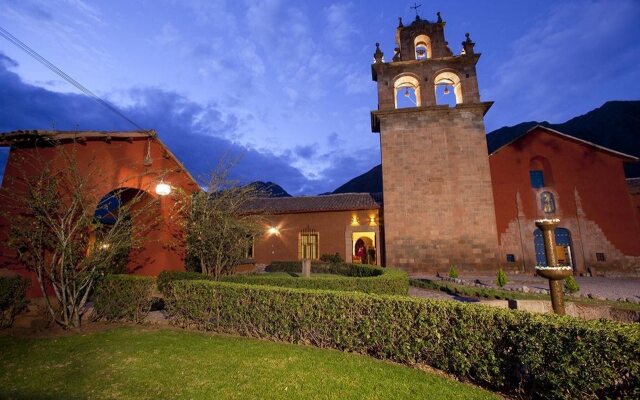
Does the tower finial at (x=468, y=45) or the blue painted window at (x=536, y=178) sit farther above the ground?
the tower finial at (x=468, y=45)

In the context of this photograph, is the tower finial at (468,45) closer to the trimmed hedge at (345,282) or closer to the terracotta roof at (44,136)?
the trimmed hedge at (345,282)

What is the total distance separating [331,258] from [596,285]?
1393 centimetres

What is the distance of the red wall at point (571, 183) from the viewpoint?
651 inches

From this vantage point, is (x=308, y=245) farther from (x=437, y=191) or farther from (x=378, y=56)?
(x=378, y=56)

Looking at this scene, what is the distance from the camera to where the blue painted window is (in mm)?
17875

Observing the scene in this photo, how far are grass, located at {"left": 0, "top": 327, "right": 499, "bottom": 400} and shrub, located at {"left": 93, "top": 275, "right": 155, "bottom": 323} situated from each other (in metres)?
1.50

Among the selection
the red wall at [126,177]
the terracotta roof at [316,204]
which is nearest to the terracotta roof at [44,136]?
the red wall at [126,177]

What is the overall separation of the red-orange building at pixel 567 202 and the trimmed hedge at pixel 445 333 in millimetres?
15587

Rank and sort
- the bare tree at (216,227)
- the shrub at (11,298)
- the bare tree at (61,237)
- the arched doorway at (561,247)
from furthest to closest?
the arched doorway at (561,247) → the bare tree at (216,227) → the bare tree at (61,237) → the shrub at (11,298)

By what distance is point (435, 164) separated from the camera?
17875 millimetres

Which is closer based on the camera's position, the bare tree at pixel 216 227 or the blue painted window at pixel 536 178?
the bare tree at pixel 216 227

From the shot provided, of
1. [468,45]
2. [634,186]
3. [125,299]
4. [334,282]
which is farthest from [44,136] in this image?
[634,186]

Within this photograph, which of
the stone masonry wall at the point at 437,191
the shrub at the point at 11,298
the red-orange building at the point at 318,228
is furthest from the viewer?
the red-orange building at the point at 318,228

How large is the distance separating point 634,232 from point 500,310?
1938 cm
